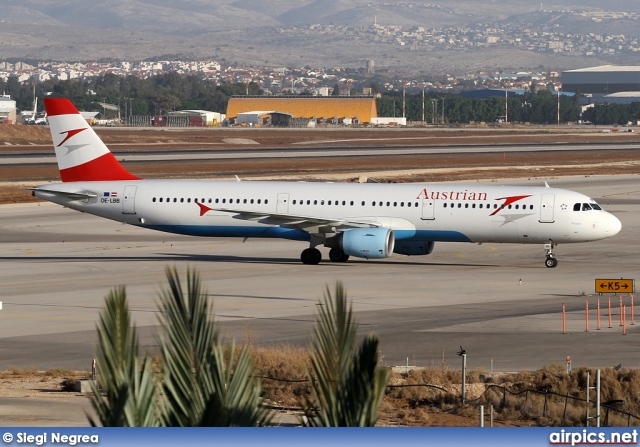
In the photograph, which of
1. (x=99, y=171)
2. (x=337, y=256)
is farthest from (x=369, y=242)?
(x=99, y=171)

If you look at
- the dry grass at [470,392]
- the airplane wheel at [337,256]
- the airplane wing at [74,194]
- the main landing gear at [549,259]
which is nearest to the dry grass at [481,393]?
the dry grass at [470,392]

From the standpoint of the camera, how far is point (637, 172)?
12519cm

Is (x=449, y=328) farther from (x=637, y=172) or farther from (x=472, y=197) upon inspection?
(x=637, y=172)

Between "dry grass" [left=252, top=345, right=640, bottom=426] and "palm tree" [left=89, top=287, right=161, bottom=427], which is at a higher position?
"palm tree" [left=89, top=287, right=161, bottom=427]

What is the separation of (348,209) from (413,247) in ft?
11.2

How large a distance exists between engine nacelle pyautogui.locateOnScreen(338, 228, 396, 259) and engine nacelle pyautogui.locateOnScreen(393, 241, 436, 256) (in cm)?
240

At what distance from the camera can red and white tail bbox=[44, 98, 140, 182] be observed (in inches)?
2254

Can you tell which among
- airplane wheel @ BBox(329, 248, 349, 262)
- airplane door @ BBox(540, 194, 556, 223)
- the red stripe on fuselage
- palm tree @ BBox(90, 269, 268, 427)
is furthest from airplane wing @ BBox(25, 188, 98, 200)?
palm tree @ BBox(90, 269, 268, 427)

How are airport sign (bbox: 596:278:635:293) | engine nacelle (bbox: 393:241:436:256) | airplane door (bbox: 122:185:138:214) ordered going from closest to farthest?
airport sign (bbox: 596:278:635:293) → engine nacelle (bbox: 393:241:436:256) → airplane door (bbox: 122:185:138:214)

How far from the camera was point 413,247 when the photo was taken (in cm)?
5475

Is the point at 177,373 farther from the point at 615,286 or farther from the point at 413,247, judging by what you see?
the point at 413,247

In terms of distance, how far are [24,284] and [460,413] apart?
28553 millimetres

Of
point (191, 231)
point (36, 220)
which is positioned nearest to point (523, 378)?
point (191, 231)

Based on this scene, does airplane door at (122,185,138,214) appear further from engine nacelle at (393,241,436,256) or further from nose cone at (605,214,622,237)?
nose cone at (605,214,622,237)
